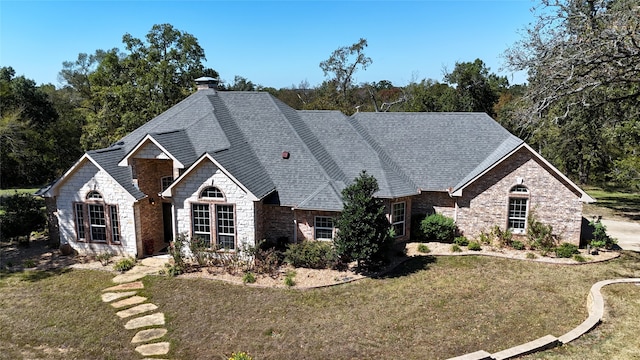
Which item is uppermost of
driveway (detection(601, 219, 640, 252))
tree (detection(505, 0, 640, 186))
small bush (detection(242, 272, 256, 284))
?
tree (detection(505, 0, 640, 186))

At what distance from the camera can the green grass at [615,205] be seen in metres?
30.1

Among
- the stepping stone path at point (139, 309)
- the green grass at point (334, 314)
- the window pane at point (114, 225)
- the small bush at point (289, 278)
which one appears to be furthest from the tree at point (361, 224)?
the window pane at point (114, 225)

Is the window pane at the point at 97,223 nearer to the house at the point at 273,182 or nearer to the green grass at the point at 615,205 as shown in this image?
the house at the point at 273,182

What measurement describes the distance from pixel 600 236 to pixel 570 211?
212cm

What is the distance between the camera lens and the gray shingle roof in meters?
20.2

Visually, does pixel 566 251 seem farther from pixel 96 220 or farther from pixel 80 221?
pixel 80 221

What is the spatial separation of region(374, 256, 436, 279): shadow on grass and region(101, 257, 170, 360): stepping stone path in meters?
8.65

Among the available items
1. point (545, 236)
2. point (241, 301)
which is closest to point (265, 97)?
point (241, 301)

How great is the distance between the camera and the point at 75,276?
719 inches

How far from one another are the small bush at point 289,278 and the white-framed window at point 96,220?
8611mm

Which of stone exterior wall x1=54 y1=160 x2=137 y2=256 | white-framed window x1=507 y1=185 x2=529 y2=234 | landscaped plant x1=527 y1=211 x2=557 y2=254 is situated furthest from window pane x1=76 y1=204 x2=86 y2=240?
landscaped plant x1=527 y1=211 x2=557 y2=254

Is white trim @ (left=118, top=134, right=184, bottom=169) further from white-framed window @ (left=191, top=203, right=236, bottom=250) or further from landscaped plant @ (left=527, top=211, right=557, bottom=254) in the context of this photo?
landscaped plant @ (left=527, top=211, right=557, bottom=254)

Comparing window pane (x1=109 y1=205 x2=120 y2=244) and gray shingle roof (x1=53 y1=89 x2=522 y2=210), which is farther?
gray shingle roof (x1=53 y1=89 x2=522 y2=210)

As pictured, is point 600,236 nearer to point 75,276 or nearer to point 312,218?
point 312,218
